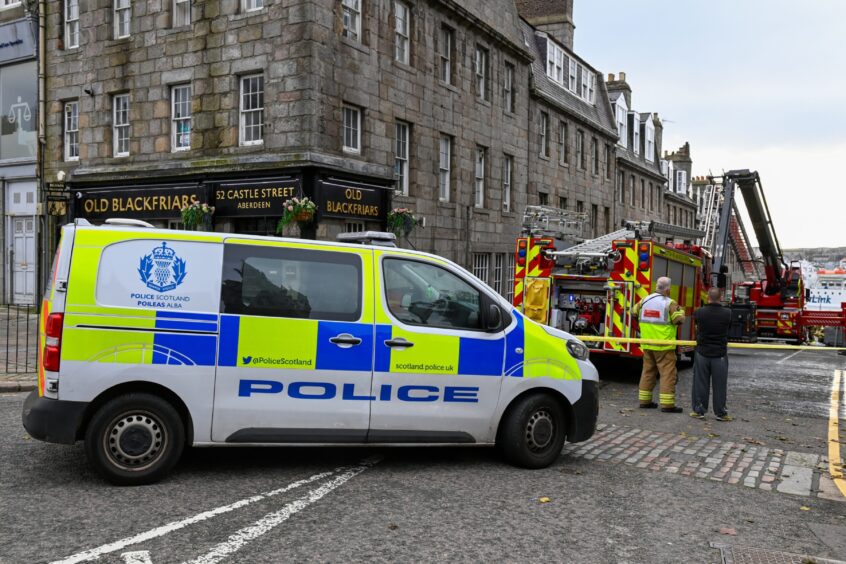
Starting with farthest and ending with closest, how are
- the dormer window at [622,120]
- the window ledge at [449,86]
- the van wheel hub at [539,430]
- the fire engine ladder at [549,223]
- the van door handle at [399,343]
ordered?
1. the dormer window at [622,120]
2. the window ledge at [449,86]
3. the fire engine ladder at [549,223]
4. the van wheel hub at [539,430]
5. the van door handle at [399,343]

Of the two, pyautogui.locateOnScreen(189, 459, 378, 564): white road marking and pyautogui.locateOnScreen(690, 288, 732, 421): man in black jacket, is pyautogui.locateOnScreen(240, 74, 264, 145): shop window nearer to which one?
pyautogui.locateOnScreen(690, 288, 732, 421): man in black jacket

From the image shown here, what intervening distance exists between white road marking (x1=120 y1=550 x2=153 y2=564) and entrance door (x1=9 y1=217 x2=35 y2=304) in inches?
776

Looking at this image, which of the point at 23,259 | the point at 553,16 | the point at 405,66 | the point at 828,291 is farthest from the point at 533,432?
the point at 553,16

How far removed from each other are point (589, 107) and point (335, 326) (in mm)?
30254

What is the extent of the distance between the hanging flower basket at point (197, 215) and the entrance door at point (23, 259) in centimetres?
763

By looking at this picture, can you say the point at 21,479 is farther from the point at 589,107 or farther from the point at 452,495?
the point at 589,107

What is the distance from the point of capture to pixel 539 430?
258 inches

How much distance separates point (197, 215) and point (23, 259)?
866 centimetres

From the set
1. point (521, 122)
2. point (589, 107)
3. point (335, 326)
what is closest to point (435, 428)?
point (335, 326)

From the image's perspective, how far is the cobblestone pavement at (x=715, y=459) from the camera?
6.41 m

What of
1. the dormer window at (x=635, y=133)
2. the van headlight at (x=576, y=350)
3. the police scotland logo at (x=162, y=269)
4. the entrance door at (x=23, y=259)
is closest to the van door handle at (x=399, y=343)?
the van headlight at (x=576, y=350)

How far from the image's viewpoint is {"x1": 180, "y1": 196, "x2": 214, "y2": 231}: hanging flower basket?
16.7 meters

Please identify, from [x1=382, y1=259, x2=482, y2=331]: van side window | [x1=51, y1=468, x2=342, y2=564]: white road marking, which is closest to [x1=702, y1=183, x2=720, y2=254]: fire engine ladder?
[x1=382, y1=259, x2=482, y2=331]: van side window

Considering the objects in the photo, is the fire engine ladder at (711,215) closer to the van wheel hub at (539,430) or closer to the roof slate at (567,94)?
the roof slate at (567,94)
